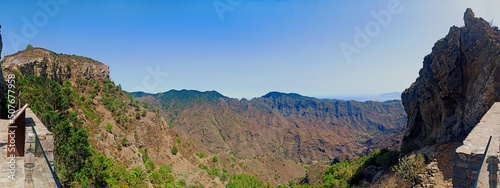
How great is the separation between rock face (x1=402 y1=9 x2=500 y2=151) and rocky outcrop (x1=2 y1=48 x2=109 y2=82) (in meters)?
39.4

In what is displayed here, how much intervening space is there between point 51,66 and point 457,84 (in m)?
48.6

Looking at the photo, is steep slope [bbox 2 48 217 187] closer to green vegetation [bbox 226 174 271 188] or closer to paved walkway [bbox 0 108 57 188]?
green vegetation [bbox 226 174 271 188]

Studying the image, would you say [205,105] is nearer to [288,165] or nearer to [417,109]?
[288,165]

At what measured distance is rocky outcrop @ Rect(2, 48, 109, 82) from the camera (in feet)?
109

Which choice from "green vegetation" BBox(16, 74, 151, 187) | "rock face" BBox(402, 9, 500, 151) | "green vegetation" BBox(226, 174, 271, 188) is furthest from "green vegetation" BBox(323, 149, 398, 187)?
"green vegetation" BBox(16, 74, 151, 187)

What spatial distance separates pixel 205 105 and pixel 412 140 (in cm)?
15752

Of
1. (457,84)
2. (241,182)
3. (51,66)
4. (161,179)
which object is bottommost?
Result: (241,182)

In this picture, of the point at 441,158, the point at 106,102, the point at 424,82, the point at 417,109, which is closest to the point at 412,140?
the point at 417,109

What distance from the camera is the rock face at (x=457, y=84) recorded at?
20.7m

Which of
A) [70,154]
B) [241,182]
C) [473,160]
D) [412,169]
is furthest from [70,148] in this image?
[241,182]

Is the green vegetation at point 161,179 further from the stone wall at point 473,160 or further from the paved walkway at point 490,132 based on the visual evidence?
the stone wall at point 473,160

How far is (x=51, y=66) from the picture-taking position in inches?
1613

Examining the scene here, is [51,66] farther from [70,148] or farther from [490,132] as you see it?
[490,132]

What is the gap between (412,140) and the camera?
35656mm
